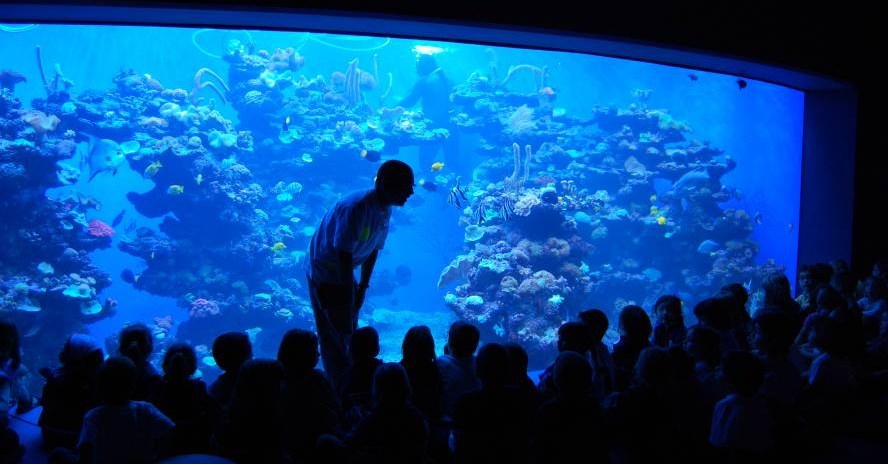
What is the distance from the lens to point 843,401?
3268 millimetres

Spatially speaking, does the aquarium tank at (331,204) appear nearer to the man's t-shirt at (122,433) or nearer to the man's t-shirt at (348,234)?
the man's t-shirt at (348,234)

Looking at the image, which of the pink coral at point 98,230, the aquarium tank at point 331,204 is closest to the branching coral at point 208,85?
the aquarium tank at point 331,204

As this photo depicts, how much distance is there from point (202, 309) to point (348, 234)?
534 inches

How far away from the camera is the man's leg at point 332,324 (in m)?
3.83

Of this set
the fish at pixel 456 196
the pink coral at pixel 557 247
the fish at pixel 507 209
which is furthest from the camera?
the fish at pixel 507 209

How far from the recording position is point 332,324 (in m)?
3.87

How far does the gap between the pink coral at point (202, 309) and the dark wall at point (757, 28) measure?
13.0 metres

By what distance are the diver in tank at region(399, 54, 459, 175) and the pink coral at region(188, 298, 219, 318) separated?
43.6 ft

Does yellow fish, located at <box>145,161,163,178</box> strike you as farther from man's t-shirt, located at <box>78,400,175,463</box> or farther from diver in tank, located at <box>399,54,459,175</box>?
man's t-shirt, located at <box>78,400,175,463</box>

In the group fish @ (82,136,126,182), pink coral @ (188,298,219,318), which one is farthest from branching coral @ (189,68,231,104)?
pink coral @ (188,298,219,318)

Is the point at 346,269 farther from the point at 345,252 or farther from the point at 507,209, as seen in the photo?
the point at 507,209

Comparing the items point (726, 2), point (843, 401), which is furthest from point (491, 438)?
point (726, 2)

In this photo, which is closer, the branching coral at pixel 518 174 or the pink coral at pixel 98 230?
the pink coral at pixel 98 230

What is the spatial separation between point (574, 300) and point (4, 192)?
14.5m
